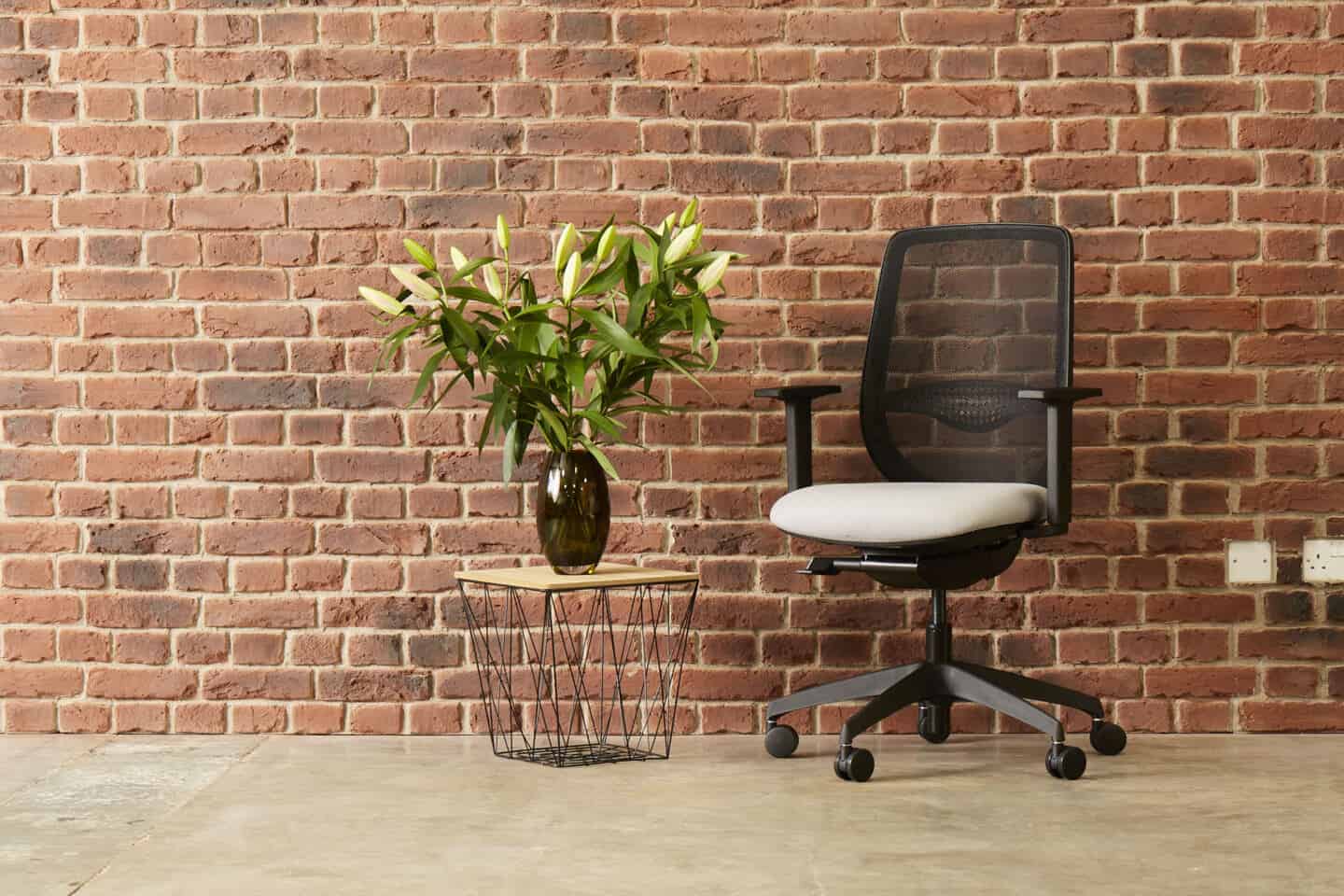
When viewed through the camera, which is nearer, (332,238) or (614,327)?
(614,327)

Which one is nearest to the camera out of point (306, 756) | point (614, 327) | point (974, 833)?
point (974, 833)

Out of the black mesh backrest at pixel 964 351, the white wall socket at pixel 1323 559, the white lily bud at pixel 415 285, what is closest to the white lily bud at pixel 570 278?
the white lily bud at pixel 415 285

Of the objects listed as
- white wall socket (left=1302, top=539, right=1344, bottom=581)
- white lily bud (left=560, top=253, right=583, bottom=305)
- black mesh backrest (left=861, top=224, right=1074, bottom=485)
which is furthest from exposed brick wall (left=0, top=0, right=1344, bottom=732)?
white lily bud (left=560, top=253, right=583, bottom=305)

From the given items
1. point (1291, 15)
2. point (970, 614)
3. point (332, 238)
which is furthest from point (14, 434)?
point (1291, 15)

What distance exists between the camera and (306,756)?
294 centimetres

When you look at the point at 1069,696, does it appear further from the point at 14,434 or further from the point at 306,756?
the point at 14,434

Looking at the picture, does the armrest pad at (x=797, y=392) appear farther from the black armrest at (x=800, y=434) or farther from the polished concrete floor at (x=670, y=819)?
the polished concrete floor at (x=670, y=819)

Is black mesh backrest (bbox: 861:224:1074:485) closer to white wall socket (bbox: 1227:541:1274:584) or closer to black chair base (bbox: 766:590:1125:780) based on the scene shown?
black chair base (bbox: 766:590:1125:780)

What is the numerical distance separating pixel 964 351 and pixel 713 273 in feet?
1.80

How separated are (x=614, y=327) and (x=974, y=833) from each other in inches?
43.0

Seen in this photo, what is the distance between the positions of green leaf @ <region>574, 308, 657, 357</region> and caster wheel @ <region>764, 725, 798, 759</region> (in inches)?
30.4

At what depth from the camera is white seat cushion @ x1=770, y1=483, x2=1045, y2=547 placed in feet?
8.45

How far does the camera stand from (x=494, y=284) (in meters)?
2.95

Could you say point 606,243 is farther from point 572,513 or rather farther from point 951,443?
point 951,443
